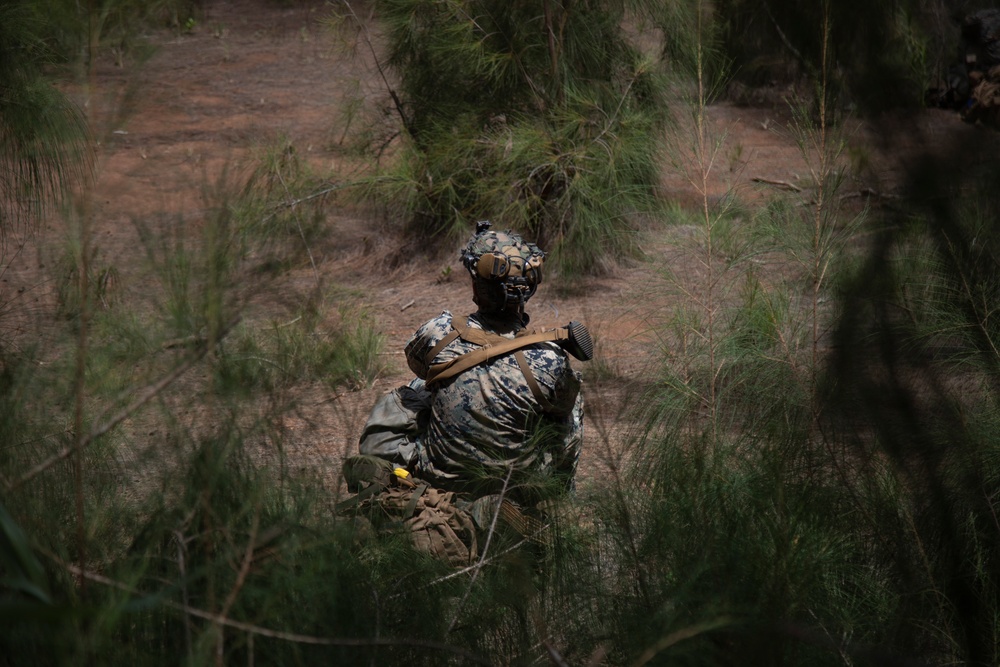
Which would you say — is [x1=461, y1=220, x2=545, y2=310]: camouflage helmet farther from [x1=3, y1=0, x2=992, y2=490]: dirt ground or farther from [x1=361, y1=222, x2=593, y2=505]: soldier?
[x1=3, y1=0, x2=992, y2=490]: dirt ground

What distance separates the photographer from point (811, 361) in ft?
8.54

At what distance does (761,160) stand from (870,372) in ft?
19.5

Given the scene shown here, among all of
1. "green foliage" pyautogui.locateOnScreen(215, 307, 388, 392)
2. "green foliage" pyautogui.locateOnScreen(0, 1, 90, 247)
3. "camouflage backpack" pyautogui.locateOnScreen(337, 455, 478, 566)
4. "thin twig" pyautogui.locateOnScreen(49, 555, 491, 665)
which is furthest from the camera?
"camouflage backpack" pyautogui.locateOnScreen(337, 455, 478, 566)

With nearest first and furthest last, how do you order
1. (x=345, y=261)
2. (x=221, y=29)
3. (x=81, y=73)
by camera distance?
1. (x=81, y=73)
2. (x=345, y=261)
3. (x=221, y=29)

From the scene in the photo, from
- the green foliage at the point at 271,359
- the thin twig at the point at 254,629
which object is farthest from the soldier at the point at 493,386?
the thin twig at the point at 254,629

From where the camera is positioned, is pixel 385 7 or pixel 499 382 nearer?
pixel 499 382

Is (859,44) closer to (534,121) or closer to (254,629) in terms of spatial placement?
(254,629)

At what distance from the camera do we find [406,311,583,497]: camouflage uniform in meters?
2.70

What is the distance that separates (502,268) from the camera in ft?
8.96

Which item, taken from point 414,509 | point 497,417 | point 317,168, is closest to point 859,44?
point 497,417

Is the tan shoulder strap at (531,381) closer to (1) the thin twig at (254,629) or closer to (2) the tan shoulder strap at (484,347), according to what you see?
(2) the tan shoulder strap at (484,347)

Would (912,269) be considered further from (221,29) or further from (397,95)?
(221,29)

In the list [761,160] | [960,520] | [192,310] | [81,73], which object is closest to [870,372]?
[960,520]

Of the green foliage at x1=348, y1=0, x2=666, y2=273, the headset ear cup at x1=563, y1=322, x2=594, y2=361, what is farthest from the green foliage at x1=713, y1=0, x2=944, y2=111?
the green foliage at x1=348, y1=0, x2=666, y2=273
